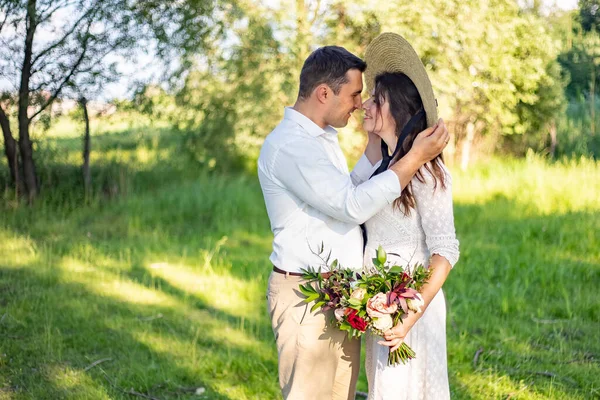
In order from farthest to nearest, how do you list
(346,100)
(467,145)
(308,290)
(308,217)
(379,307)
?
(467,145) < (346,100) < (308,217) < (308,290) < (379,307)

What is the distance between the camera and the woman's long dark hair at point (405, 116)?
9.50 ft

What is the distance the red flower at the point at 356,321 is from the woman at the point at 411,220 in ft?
0.57

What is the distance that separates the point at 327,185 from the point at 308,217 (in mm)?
225

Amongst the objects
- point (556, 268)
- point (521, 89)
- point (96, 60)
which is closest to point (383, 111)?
point (556, 268)

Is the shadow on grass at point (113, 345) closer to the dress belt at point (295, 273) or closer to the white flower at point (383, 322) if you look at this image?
the dress belt at point (295, 273)

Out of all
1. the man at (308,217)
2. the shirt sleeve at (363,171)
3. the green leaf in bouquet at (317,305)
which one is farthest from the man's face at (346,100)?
the green leaf in bouquet at (317,305)

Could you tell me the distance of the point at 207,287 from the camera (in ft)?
22.9

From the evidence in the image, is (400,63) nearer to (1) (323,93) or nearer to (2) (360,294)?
(1) (323,93)

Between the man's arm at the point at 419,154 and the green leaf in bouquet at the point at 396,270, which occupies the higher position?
the man's arm at the point at 419,154

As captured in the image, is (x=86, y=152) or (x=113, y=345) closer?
(x=113, y=345)

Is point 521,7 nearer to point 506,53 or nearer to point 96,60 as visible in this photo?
point 506,53

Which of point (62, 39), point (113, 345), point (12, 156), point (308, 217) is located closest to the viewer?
point (308, 217)

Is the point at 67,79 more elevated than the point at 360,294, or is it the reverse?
the point at 67,79

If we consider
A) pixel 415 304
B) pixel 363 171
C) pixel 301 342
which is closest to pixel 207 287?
pixel 363 171
